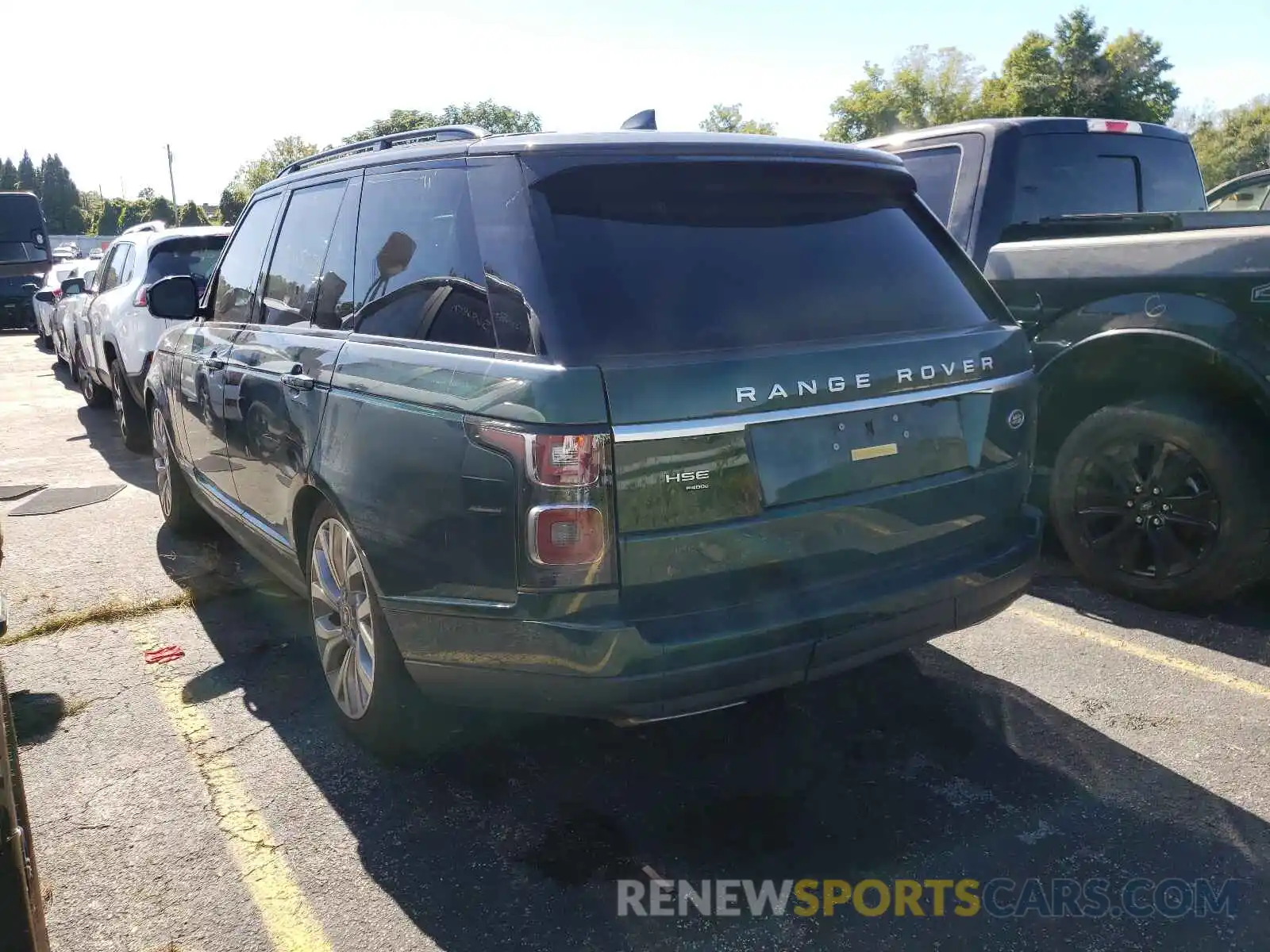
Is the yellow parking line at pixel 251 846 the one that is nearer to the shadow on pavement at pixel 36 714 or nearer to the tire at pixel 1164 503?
the shadow on pavement at pixel 36 714

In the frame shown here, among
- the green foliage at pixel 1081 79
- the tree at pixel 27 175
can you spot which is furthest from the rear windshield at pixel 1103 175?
the tree at pixel 27 175

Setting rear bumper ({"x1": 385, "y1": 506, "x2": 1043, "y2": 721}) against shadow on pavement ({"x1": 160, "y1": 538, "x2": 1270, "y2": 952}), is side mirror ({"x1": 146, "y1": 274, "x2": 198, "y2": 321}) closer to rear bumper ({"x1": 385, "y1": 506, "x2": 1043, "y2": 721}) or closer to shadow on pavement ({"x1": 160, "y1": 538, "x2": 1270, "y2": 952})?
shadow on pavement ({"x1": 160, "y1": 538, "x2": 1270, "y2": 952})

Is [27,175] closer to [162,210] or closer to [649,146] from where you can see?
[162,210]

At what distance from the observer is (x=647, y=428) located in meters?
2.43

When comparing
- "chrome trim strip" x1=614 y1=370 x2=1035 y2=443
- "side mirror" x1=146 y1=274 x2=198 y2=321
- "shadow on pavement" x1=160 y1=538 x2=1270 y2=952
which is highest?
"side mirror" x1=146 y1=274 x2=198 y2=321

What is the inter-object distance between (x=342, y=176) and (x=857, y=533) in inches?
90.2

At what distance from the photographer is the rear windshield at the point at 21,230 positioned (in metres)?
24.9

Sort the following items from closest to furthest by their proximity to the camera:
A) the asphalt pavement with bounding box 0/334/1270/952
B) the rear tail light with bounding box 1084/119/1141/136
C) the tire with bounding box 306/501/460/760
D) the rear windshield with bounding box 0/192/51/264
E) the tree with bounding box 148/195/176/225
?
the asphalt pavement with bounding box 0/334/1270/952, the tire with bounding box 306/501/460/760, the rear tail light with bounding box 1084/119/1141/136, the rear windshield with bounding box 0/192/51/264, the tree with bounding box 148/195/176/225

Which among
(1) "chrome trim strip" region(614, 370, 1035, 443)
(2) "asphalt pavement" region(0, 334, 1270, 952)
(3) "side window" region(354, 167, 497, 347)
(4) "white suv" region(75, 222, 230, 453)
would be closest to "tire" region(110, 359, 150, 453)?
(4) "white suv" region(75, 222, 230, 453)

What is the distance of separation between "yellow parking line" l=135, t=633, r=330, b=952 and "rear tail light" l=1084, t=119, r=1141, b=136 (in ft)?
16.9

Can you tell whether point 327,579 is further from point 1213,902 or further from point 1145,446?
point 1145,446

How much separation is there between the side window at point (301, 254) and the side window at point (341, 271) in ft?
0.17

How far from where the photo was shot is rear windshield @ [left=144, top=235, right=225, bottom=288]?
851 cm

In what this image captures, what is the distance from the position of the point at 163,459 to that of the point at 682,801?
13.8 ft
